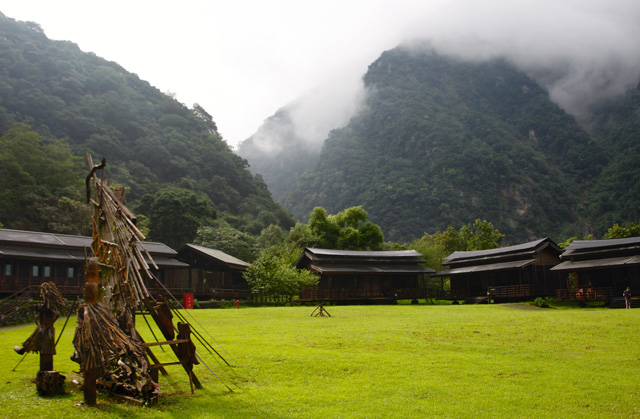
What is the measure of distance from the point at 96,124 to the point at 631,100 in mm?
130806

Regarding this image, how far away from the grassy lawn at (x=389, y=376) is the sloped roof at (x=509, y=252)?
2454cm

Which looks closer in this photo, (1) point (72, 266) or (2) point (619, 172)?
(1) point (72, 266)

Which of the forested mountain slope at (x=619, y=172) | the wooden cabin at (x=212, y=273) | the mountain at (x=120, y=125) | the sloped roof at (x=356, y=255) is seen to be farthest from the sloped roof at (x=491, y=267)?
the forested mountain slope at (x=619, y=172)

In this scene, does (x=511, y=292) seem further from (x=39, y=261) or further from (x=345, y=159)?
(x=345, y=159)

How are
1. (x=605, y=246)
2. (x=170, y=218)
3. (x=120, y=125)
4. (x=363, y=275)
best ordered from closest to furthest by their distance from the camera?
(x=605, y=246) < (x=363, y=275) < (x=170, y=218) < (x=120, y=125)

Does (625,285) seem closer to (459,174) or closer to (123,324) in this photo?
(123,324)

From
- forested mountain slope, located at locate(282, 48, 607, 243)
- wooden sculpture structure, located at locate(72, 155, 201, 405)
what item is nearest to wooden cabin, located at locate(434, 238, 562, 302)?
wooden sculpture structure, located at locate(72, 155, 201, 405)

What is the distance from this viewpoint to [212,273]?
176 feet

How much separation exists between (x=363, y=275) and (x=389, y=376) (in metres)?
39.6

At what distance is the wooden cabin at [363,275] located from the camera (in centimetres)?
4947

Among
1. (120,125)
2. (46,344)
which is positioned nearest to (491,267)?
(46,344)

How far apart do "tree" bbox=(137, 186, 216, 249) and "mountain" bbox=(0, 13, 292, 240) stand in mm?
7488

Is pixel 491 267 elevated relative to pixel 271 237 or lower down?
lower down

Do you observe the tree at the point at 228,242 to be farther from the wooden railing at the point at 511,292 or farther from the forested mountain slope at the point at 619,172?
the forested mountain slope at the point at 619,172
